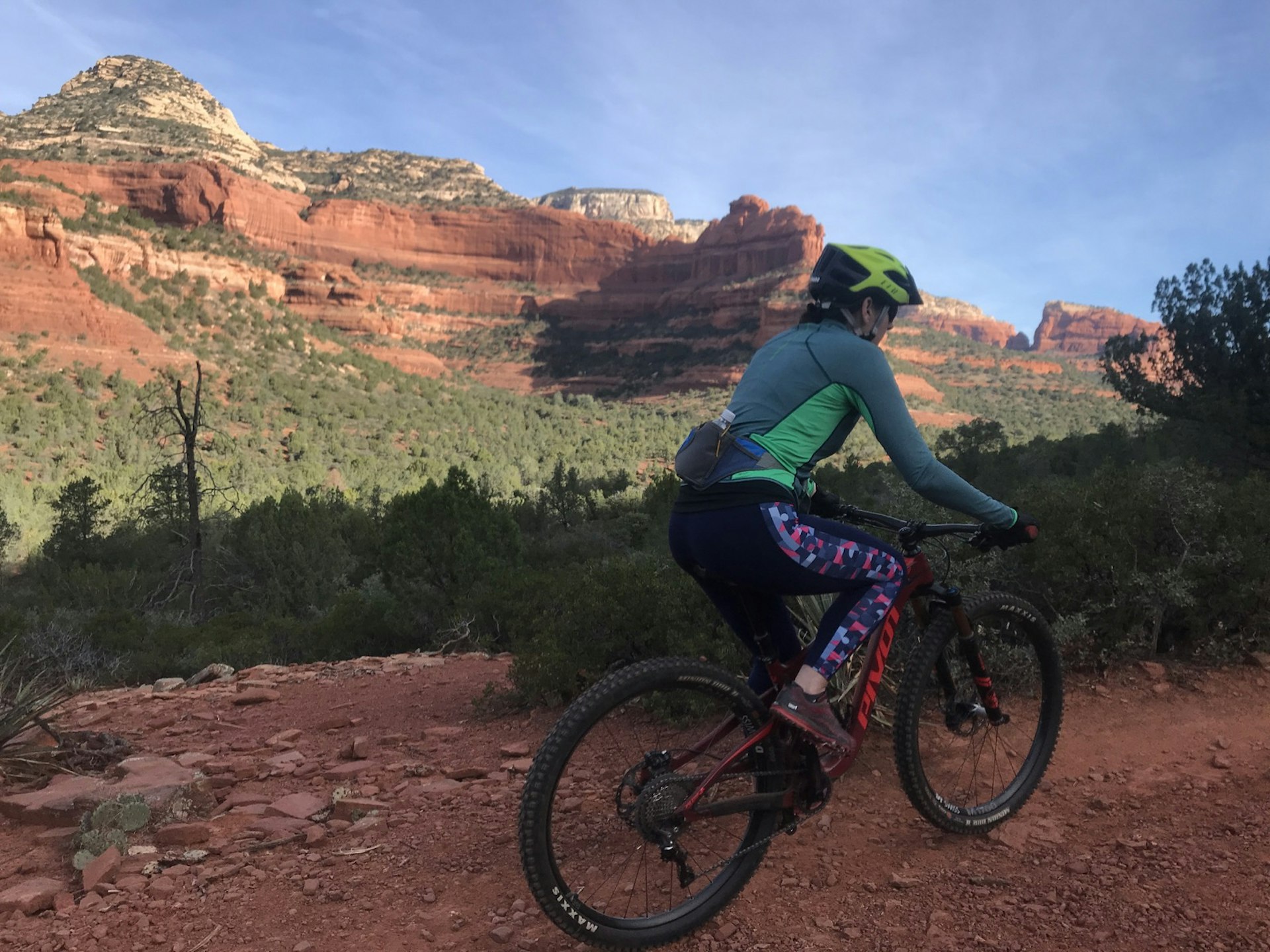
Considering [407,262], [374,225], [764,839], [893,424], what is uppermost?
[374,225]

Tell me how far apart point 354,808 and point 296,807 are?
289 millimetres

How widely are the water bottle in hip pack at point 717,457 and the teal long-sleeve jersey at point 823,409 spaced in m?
0.02

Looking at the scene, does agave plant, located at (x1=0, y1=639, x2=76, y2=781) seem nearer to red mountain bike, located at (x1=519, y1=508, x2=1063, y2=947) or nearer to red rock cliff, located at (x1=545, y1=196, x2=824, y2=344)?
red mountain bike, located at (x1=519, y1=508, x2=1063, y2=947)

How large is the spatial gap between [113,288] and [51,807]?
181 feet


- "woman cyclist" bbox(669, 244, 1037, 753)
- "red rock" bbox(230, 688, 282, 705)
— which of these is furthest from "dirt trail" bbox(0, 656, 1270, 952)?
"red rock" bbox(230, 688, 282, 705)

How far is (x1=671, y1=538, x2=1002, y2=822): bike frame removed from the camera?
7.85 feet

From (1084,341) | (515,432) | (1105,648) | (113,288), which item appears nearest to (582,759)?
(1105,648)

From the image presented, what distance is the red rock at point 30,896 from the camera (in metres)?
2.58

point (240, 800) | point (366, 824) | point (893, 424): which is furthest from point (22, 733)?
point (893, 424)

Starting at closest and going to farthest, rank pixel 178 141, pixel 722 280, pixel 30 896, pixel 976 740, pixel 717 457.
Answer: pixel 717 457 < pixel 30 896 < pixel 976 740 < pixel 178 141 < pixel 722 280

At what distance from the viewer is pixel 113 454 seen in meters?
30.9

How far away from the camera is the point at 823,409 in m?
2.37

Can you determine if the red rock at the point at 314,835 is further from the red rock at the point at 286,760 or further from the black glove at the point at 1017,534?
the black glove at the point at 1017,534

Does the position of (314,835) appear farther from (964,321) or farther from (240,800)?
(964,321)
